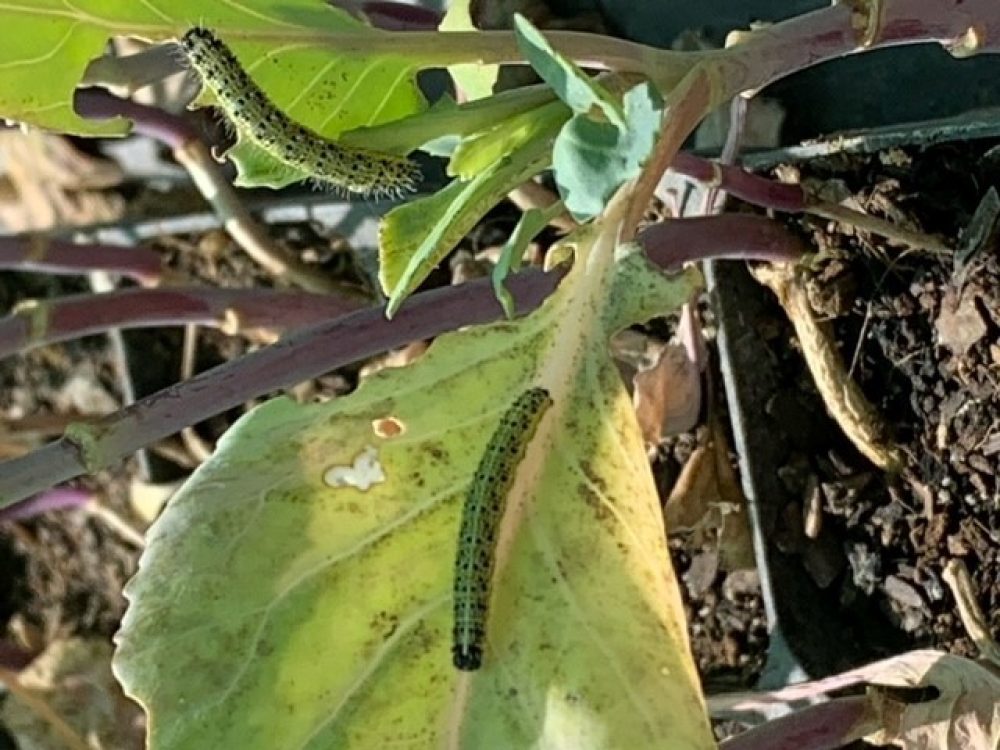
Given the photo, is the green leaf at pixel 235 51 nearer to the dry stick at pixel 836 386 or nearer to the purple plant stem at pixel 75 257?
the dry stick at pixel 836 386

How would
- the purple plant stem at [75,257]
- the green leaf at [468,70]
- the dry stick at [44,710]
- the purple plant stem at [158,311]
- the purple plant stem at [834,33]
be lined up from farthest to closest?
the dry stick at [44,710] < the purple plant stem at [75,257] < the purple plant stem at [158,311] < the green leaf at [468,70] < the purple plant stem at [834,33]

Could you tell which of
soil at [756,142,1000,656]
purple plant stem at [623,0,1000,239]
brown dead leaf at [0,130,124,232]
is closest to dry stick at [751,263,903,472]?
soil at [756,142,1000,656]

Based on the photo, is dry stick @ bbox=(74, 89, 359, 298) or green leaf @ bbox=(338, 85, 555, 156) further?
dry stick @ bbox=(74, 89, 359, 298)

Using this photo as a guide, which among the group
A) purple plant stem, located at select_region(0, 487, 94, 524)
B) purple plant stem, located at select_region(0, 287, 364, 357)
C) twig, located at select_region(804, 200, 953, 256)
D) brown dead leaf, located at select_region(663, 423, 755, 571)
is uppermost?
purple plant stem, located at select_region(0, 287, 364, 357)

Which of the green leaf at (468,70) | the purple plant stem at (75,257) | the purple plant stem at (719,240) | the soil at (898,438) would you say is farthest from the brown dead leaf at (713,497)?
the purple plant stem at (75,257)

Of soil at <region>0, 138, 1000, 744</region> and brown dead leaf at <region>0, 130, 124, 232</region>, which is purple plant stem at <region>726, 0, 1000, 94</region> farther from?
brown dead leaf at <region>0, 130, 124, 232</region>

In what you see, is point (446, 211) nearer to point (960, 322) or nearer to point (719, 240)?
point (719, 240)
